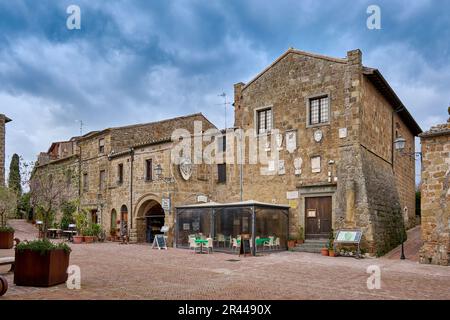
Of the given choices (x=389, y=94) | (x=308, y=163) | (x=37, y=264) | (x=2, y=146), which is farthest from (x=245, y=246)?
(x=2, y=146)

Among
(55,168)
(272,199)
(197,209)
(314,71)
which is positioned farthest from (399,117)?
(55,168)

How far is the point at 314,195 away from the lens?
17250 mm

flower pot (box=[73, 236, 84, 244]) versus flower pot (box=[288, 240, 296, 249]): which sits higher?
flower pot (box=[288, 240, 296, 249])

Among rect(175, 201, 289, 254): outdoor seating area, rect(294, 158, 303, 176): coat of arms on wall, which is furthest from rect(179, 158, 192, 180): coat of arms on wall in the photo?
rect(294, 158, 303, 176): coat of arms on wall

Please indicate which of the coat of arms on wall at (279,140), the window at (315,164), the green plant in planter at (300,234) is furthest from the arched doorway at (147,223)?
the window at (315,164)

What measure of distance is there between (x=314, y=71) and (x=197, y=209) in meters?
7.89

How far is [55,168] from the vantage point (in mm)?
30766

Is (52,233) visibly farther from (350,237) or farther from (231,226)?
(350,237)

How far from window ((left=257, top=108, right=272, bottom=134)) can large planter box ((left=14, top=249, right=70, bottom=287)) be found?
1266 centimetres

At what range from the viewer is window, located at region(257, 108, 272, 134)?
1920 centimetres

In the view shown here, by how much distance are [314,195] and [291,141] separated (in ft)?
8.48

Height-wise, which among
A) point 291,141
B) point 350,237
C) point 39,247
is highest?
point 291,141

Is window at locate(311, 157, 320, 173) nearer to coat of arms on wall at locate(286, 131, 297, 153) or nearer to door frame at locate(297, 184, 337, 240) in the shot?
door frame at locate(297, 184, 337, 240)
